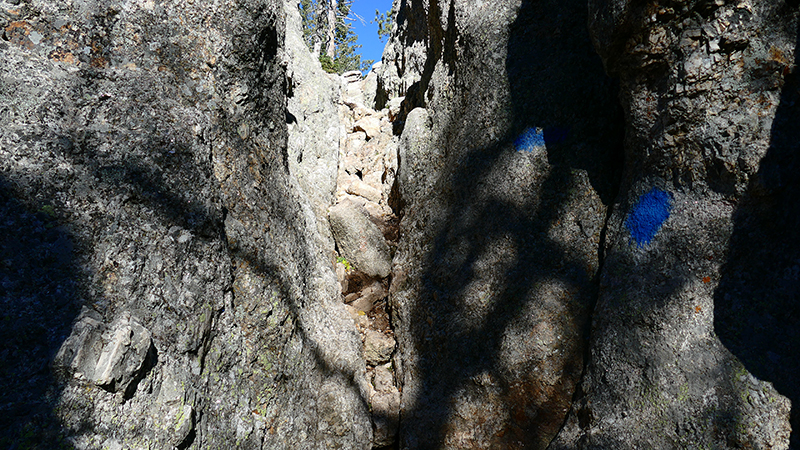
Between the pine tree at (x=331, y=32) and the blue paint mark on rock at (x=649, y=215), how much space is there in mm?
13827

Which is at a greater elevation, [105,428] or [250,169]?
[250,169]

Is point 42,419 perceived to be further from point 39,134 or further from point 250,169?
point 250,169

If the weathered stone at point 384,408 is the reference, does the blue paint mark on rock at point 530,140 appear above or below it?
above

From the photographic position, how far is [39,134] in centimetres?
250

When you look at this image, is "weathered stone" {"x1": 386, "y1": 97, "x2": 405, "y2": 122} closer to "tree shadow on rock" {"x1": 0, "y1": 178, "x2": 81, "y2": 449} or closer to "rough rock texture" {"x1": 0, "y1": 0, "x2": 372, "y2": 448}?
"rough rock texture" {"x1": 0, "y1": 0, "x2": 372, "y2": 448}

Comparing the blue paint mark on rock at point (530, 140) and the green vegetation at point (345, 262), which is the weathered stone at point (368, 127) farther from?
the blue paint mark on rock at point (530, 140)

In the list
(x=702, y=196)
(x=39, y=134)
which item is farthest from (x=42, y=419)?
(x=702, y=196)

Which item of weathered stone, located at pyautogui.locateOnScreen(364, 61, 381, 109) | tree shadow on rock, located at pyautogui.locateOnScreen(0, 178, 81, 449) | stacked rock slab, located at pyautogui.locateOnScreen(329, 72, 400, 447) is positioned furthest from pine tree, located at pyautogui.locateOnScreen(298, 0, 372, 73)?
tree shadow on rock, located at pyautogui.locateOnScreen(0, 178, 81, 449)

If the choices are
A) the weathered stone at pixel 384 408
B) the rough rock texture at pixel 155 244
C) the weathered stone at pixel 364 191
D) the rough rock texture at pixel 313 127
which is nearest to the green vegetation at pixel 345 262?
the rough rock texture at pixel 313 127

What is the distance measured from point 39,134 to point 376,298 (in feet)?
11.7

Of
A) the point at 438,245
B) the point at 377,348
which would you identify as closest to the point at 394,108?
the point at 438,245

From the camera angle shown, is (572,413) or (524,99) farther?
(524,99)

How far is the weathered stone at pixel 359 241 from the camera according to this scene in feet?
17.1

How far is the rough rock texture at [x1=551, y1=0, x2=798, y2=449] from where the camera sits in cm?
262
